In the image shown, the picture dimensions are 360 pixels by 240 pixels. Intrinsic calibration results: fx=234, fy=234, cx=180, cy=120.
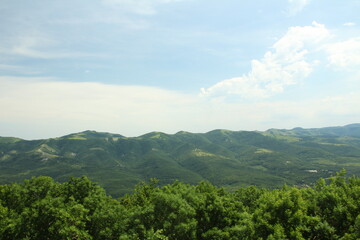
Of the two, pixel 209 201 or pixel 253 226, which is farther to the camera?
pixel 209 201

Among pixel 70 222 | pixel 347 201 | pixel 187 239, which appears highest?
pixel 347 201

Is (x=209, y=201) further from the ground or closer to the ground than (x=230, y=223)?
further from the ground

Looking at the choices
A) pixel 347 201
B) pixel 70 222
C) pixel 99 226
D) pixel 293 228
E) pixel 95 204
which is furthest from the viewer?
pixel 95 204

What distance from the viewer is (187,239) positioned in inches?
1619

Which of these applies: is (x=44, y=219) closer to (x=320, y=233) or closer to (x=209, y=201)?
(x=209, y=201)

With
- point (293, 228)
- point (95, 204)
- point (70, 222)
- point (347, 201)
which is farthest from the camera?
point (95, 204)

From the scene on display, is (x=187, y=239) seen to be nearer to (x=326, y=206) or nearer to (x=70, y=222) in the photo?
(x=70, y=222)

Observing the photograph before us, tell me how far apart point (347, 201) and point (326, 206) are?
383 centimetres

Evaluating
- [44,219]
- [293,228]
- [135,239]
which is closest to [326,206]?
[293,228]

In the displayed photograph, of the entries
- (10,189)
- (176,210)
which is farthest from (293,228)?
(10,189)

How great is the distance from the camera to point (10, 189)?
182ft

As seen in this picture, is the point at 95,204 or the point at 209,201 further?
the point at 95,204

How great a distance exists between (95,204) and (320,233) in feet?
147

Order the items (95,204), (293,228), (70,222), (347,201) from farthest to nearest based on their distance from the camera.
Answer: (95,204) < (70,222) < (347,201) < (293,228)
